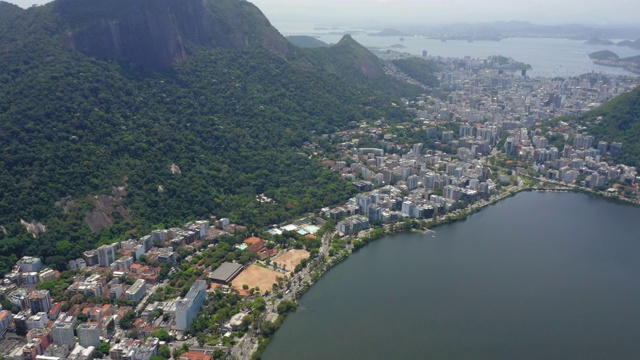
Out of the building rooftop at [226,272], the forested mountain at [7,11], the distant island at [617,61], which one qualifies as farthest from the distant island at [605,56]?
the building rooftop at [226,272]

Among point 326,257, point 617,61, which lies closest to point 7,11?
point 326,257

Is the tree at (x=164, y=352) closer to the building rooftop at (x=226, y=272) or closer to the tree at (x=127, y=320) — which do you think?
the tree at (x=127, y=320)

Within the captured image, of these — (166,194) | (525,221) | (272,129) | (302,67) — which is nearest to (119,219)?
(166,194)

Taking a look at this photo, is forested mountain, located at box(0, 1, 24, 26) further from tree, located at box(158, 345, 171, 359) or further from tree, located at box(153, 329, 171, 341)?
tree, located at box(158, 345, 171, 359)

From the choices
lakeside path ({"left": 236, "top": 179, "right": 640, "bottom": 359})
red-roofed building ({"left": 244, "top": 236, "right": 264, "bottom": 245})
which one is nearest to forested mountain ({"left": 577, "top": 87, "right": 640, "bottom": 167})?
lakeside path ({"left": 236, "top": 179, "right": 640, "bottom": 359})

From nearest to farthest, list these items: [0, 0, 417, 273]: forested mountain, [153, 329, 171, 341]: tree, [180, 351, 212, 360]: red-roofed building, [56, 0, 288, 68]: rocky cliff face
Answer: [180, 351, 212, 360]: red-roofed building
[153, 329, 171, 341]: tree
[0, 0, 417, 273]: forested mountain
[56, 0, 288, 68]: rocky cliff face

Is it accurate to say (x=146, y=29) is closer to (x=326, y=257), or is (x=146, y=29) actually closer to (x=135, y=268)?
(x=135, y=268)

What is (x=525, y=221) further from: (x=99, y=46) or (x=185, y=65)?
(x=99, y=46)

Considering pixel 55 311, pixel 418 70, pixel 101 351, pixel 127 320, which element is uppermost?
pixel 418 70
